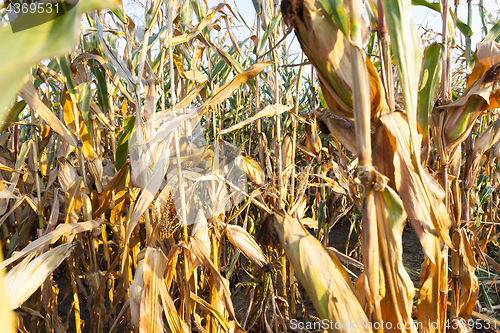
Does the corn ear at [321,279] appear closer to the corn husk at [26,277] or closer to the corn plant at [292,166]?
the corn plant at [292,166]

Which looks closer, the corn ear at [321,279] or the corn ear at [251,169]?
the corn ear at [321,279]

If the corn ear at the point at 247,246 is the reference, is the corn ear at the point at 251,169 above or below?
above

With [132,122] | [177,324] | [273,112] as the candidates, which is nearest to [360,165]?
[273,112]

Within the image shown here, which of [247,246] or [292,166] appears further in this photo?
[292,166]

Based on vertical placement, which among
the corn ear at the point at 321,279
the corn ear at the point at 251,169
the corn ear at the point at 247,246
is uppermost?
the corn ear at the point at 251,169

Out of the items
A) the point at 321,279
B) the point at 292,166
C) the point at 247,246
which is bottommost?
the point at 247,246

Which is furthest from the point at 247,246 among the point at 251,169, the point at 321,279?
Result: the point at 321,279

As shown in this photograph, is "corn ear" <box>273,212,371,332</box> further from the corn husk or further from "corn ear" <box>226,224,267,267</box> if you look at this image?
the corn husk

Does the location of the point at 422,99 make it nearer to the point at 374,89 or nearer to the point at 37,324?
A: the point at 374,89

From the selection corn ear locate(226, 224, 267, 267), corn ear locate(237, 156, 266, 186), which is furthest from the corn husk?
A: corn ear locate(237, 156, 266, 186)

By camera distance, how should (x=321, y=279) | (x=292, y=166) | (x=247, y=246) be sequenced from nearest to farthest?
(x=321, y=279) < (x=247, y=246) < (x=292, y=166)

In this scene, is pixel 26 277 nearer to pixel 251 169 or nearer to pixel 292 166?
pixel 251 169

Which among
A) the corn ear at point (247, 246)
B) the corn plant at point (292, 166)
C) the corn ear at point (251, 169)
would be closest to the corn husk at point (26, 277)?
the corn plant at point (292, 166)

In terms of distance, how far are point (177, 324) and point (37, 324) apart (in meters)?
0.99
